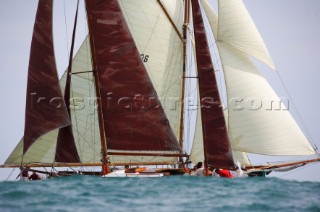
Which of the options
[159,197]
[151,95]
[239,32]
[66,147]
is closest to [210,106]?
[151,95]

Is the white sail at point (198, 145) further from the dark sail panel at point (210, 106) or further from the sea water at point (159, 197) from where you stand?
the sea water at point (159, 197)

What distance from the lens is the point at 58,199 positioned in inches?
694

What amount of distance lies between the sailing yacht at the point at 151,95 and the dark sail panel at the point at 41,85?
0.16ft

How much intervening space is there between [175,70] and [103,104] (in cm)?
1049

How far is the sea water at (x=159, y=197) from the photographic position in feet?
54.3

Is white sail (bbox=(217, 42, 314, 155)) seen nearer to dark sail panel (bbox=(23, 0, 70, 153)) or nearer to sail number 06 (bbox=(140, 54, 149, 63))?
sail number 06 (bbox=(140, 54, 149, 63))

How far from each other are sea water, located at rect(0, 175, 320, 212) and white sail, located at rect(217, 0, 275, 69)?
1135 cm

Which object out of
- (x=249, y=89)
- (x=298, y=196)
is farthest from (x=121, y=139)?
(x=298, y=196)

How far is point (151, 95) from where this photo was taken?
2708 cm

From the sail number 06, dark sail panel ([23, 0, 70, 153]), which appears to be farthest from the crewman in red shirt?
the sail number 06

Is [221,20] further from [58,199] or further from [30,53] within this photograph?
[58,199]

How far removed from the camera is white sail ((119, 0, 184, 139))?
35812mm

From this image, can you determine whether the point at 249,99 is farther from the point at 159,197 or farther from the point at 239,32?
the point at 159,197

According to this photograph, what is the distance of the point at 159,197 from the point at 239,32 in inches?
640
